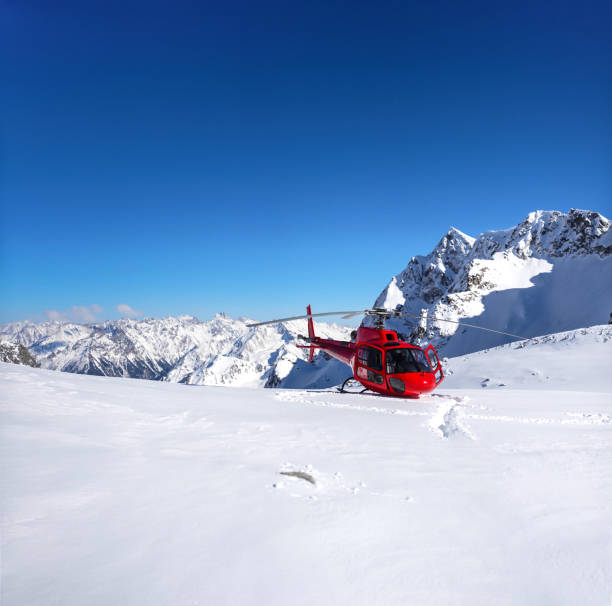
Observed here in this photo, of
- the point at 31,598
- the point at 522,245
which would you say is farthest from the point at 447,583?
the point at 522,245

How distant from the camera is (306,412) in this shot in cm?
869

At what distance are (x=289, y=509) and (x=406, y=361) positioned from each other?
870 cm

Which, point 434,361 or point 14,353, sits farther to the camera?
point 14,353

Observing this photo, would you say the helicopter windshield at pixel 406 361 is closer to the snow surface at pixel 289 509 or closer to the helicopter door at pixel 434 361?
the helicopter door at pixel 434 361

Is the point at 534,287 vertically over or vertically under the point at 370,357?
over

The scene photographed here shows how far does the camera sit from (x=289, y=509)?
3691 mm

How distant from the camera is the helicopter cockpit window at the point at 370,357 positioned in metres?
11.9

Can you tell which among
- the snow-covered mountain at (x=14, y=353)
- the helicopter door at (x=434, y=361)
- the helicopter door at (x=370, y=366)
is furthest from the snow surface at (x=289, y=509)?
the snow-covered mountain at (x=14, y=353)

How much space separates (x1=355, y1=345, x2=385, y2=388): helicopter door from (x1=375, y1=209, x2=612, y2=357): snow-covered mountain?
6414 centimetres

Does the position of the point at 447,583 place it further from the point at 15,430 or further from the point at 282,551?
the point at 15,430

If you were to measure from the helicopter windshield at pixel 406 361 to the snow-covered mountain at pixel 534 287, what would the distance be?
211 feet

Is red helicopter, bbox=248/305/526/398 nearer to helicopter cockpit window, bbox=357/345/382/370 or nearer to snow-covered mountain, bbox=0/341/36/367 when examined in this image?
helicopter cockpit window, bbox=357/345/382/370

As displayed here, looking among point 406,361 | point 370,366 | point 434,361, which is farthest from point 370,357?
point 434,361

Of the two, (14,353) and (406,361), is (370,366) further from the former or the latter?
(14,353)
